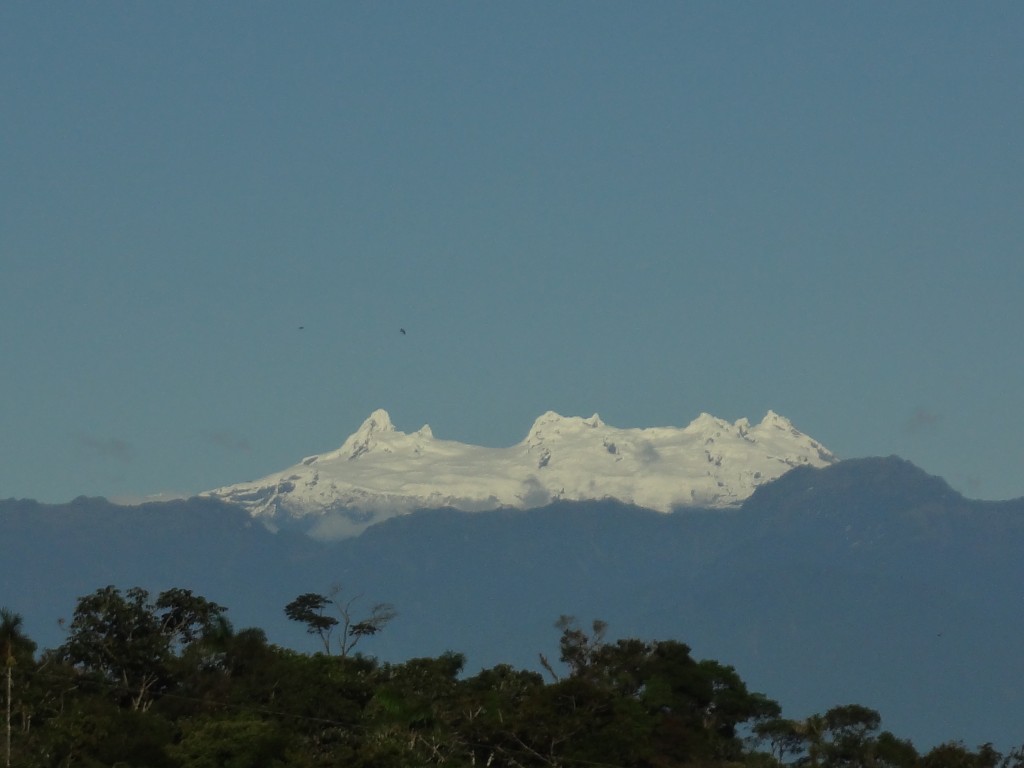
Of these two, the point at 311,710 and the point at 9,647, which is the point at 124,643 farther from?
the point at 9,647

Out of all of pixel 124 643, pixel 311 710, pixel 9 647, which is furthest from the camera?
pixel 124 643

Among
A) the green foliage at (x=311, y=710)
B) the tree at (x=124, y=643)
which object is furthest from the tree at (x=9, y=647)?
the tree at (x=124, y=643)

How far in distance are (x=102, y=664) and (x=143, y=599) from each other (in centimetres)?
531

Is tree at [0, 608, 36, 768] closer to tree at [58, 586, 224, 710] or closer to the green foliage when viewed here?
the green foliage

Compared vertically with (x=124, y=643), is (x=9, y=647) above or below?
below

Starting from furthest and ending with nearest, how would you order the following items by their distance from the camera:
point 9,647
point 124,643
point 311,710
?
point 124,643 → point 311,710 → point 9,647

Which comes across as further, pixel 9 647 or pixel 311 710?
pixel 311 710

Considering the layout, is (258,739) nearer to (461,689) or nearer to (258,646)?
(258,646)

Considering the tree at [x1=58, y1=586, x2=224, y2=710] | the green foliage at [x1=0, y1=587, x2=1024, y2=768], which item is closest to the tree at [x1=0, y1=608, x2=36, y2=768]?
the green foliage at [x1=0, y1=587, x2=1024, y2=768]

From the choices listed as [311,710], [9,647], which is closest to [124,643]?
[311,710]

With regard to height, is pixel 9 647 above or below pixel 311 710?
above

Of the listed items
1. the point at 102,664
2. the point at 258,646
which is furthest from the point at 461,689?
the point at 102,664

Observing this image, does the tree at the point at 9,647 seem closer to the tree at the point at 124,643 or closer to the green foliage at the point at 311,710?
the green foliage at the point at 311,710

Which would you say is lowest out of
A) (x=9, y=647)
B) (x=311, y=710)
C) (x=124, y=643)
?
(x=311, y=710)
